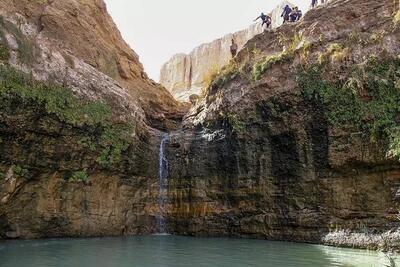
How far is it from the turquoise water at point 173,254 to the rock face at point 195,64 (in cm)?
2718

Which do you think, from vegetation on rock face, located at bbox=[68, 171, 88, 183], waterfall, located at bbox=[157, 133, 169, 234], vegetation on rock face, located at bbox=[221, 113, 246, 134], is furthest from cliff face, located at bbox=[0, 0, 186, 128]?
vegetation on rock face, located at bbox=[221, 113, 246, 134]

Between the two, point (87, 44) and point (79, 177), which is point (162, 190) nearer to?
point (79, 177)

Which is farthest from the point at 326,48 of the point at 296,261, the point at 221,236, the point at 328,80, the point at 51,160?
the point at 51,160

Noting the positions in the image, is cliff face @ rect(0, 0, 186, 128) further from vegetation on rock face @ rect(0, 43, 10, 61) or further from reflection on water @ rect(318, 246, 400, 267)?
reflection on water @ rect(318, 246, 400, 267)

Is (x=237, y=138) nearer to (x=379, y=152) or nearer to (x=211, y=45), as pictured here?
(x=379, y=152)

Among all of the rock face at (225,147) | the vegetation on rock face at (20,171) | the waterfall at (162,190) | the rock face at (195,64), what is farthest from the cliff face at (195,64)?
the vegetation on rock face at (20,171)

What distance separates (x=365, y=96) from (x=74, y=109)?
418 inches

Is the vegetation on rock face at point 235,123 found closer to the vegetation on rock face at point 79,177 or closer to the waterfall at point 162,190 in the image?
the waterfall at point 162,190

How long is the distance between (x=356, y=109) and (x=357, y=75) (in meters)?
1.30

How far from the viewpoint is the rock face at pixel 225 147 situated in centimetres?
1381

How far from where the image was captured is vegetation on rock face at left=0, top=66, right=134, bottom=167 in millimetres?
13812

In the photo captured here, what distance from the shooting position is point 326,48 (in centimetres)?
1641

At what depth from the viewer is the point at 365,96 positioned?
47.8 ft

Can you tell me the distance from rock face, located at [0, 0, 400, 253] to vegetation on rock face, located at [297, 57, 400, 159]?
0.19 feet
